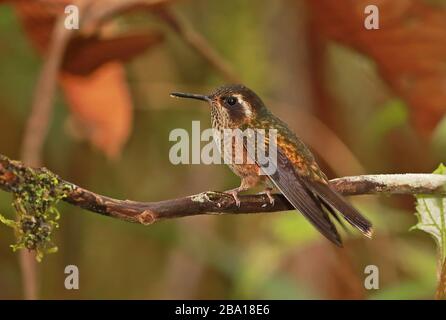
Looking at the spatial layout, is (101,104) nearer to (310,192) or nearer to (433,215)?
(310,192)

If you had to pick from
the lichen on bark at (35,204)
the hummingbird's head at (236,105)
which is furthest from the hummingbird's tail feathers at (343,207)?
the lichen on bark at (35,204)

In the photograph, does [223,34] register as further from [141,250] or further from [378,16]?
[141,250]

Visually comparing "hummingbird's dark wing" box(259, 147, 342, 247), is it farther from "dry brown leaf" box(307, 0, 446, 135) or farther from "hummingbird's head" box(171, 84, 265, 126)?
"dry brown leaf" box(307, 0, 446, 135)

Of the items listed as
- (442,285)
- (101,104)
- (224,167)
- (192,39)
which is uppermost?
(192,39)

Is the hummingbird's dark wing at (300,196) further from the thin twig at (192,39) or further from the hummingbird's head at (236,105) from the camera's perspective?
the thin twig at (192,39)

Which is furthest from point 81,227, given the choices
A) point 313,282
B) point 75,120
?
point 313,282

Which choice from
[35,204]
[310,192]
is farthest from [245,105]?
[35,204]
